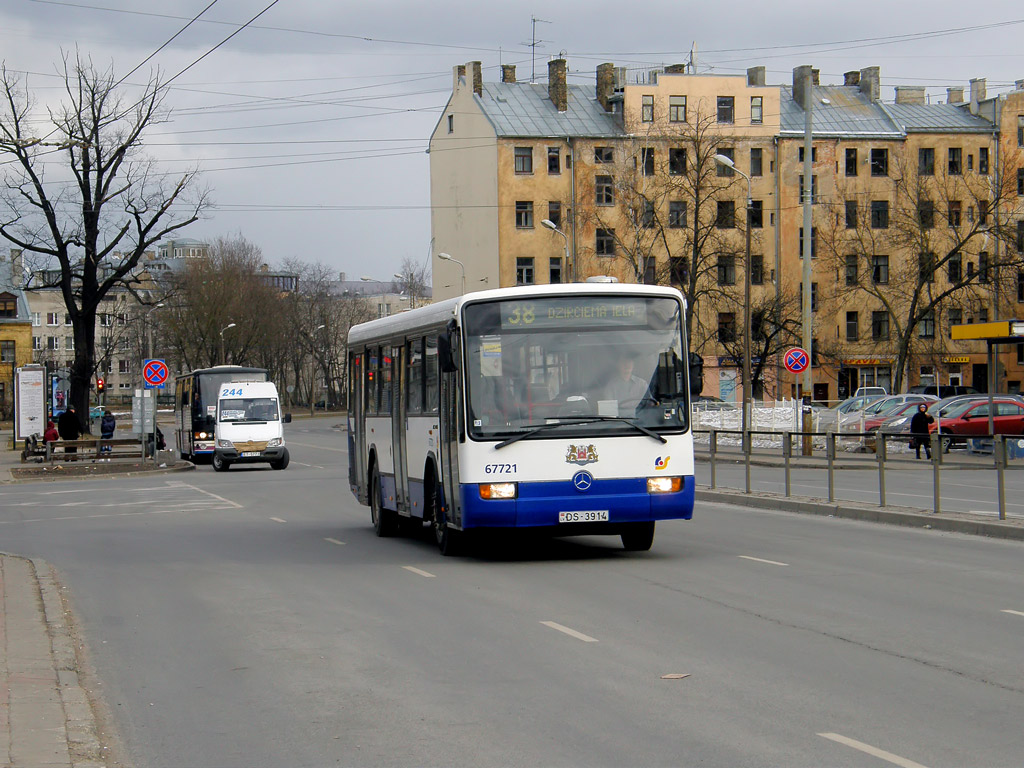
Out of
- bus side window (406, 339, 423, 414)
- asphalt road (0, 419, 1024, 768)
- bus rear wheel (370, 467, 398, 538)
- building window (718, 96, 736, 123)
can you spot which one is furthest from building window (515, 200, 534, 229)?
bus side window (406, 339, 423, 414)

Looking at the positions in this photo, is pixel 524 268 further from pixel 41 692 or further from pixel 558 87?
pixel 41 692

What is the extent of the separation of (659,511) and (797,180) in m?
65.9

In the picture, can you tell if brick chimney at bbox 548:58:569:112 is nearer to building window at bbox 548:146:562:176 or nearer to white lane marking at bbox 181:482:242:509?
building window at bbox 548:146:562:176

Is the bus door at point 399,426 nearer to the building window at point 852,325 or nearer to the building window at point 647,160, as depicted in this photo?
the building window at point 647,160

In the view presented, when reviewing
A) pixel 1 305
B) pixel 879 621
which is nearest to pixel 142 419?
pixel 879 621

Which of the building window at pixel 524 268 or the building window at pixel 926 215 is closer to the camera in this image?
the building window at pixel 926 215

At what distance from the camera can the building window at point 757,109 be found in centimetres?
7625

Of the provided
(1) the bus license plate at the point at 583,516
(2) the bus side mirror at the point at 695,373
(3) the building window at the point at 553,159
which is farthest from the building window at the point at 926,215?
(1) the bus license plate at the point at 583,516

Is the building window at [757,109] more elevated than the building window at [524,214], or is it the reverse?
the building window at [757,109]

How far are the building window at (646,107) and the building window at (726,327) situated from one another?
456 inches

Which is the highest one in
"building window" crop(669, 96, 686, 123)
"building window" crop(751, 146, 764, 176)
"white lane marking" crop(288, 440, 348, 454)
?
"building window" crop(669, 96, 686, 123)

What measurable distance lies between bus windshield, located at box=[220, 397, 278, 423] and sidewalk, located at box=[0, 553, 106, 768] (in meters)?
29.5

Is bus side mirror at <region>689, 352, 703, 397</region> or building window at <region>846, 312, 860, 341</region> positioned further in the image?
building window at <region>846, 312, 860, 341</region>

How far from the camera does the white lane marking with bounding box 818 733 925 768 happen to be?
5.86m
